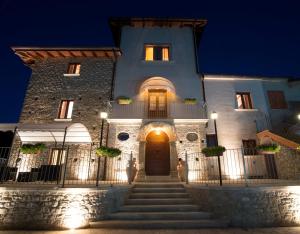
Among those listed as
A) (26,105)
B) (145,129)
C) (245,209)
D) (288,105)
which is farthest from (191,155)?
(26,105)

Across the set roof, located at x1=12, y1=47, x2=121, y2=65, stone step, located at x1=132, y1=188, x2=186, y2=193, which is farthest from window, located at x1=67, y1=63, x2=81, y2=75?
stone step, located at x1=132, y1=188, x2=186, y2=193

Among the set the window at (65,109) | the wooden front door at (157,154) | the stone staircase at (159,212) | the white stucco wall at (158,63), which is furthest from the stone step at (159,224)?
the white stucco wall at (158,63)

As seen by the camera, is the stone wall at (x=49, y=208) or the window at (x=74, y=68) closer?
the stone wall at (x=49, y=208)

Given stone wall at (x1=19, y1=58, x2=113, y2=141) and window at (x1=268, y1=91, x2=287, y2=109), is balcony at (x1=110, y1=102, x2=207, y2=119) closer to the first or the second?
stone wall at (x1=19, y1=58, x2=113, y2=141)

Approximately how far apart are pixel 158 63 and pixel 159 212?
37.0 feet

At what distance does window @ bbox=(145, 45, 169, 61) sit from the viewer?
14602mm

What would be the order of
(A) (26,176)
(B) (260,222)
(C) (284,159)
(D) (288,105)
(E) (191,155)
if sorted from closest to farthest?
(B) (260,222) < (A) (26,176) < (C) (284,159) < (E) (191,155) < (D) (288,105)

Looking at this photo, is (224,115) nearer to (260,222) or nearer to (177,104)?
(177,104)

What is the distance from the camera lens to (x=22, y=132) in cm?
875

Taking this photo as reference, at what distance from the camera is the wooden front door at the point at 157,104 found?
40.9 feet

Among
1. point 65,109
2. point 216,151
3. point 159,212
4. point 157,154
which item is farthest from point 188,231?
point 65,109

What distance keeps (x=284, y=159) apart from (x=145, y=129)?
897 centimetres

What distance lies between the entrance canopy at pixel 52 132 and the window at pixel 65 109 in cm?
318

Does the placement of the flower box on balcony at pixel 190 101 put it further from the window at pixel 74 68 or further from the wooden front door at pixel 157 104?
the window at pixel 74 68
